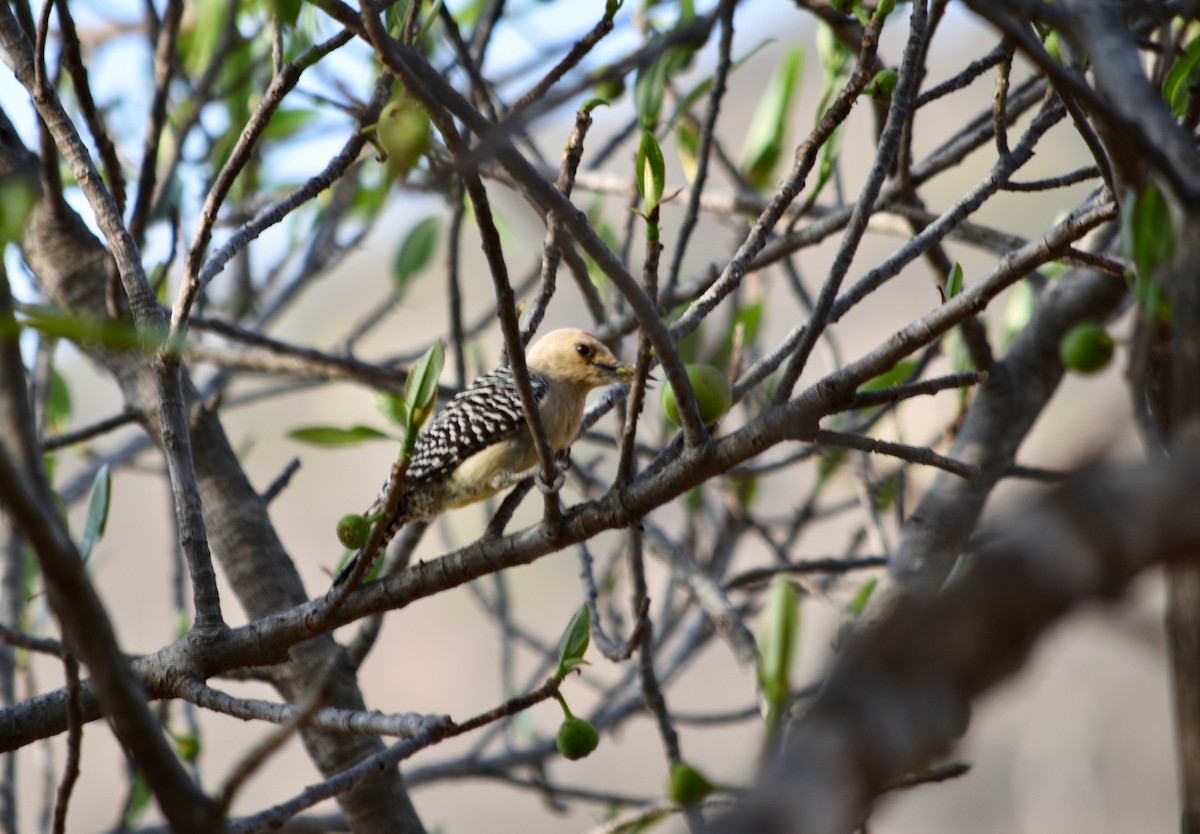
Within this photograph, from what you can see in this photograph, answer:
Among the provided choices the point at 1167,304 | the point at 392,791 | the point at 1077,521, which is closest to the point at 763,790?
the point at 1077,521

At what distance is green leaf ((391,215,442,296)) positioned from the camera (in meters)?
4.80

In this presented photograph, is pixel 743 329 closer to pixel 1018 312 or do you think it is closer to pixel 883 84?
pixel 1018 312

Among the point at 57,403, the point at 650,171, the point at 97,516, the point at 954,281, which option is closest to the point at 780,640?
the point at 650,171

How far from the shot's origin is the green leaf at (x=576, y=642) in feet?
7.23

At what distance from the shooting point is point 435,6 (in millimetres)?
2281

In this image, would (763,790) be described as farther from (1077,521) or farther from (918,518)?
(918,518)

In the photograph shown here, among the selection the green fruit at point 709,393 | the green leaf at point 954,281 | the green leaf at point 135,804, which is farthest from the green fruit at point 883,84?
the green leaf at point 135,804

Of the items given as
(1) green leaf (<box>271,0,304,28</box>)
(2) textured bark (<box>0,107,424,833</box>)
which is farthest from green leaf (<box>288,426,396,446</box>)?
(1) green leaf (<box>271,0,304,28</box>)

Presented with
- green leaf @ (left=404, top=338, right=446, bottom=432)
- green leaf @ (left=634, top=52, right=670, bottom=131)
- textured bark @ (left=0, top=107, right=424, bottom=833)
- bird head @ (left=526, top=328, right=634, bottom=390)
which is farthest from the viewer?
bird head @ (left=526, top=328, right=634, bottom=390)

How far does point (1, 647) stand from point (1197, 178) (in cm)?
390

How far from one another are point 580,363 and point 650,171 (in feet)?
7.77

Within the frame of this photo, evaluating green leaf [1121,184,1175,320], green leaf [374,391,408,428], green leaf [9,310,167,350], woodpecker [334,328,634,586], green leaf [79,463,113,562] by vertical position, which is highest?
woodpecker [334,328,634,586]

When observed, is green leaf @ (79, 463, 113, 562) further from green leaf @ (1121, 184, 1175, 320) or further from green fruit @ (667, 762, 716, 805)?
green leaf @ (1121, 184, 1175, 320)

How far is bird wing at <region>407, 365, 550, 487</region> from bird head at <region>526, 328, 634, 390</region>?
409 millimetres
